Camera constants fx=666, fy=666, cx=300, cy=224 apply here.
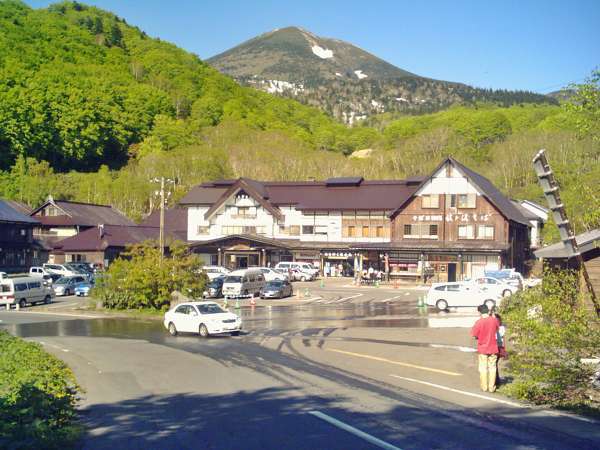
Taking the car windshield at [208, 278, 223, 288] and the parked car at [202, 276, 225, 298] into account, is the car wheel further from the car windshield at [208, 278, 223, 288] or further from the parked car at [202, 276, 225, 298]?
the car windshield at [208, 278, 223, 288]

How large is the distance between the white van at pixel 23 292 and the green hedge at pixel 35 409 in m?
29.7

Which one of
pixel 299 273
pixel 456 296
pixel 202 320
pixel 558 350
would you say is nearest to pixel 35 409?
pixel 558 350

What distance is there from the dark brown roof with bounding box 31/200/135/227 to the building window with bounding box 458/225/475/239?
42519mm

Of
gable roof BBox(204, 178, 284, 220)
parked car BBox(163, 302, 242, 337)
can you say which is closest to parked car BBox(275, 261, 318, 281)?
gable roof BBox(204, 178, 284, 220)

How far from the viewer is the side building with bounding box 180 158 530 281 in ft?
204

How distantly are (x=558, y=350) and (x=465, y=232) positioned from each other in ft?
168

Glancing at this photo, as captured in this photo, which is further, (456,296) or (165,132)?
(165,132)

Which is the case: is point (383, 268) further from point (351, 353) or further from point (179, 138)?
point (179, 138)

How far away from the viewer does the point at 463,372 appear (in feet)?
56.5

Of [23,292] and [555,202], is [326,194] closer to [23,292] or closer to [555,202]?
[23,292]

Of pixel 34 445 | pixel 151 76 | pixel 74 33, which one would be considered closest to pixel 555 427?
pixel 34 445

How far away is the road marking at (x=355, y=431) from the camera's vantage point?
983 centimetres

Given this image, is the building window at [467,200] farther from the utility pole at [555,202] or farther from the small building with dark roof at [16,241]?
the utility pole at [555,202]

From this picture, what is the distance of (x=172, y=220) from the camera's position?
275 ft
